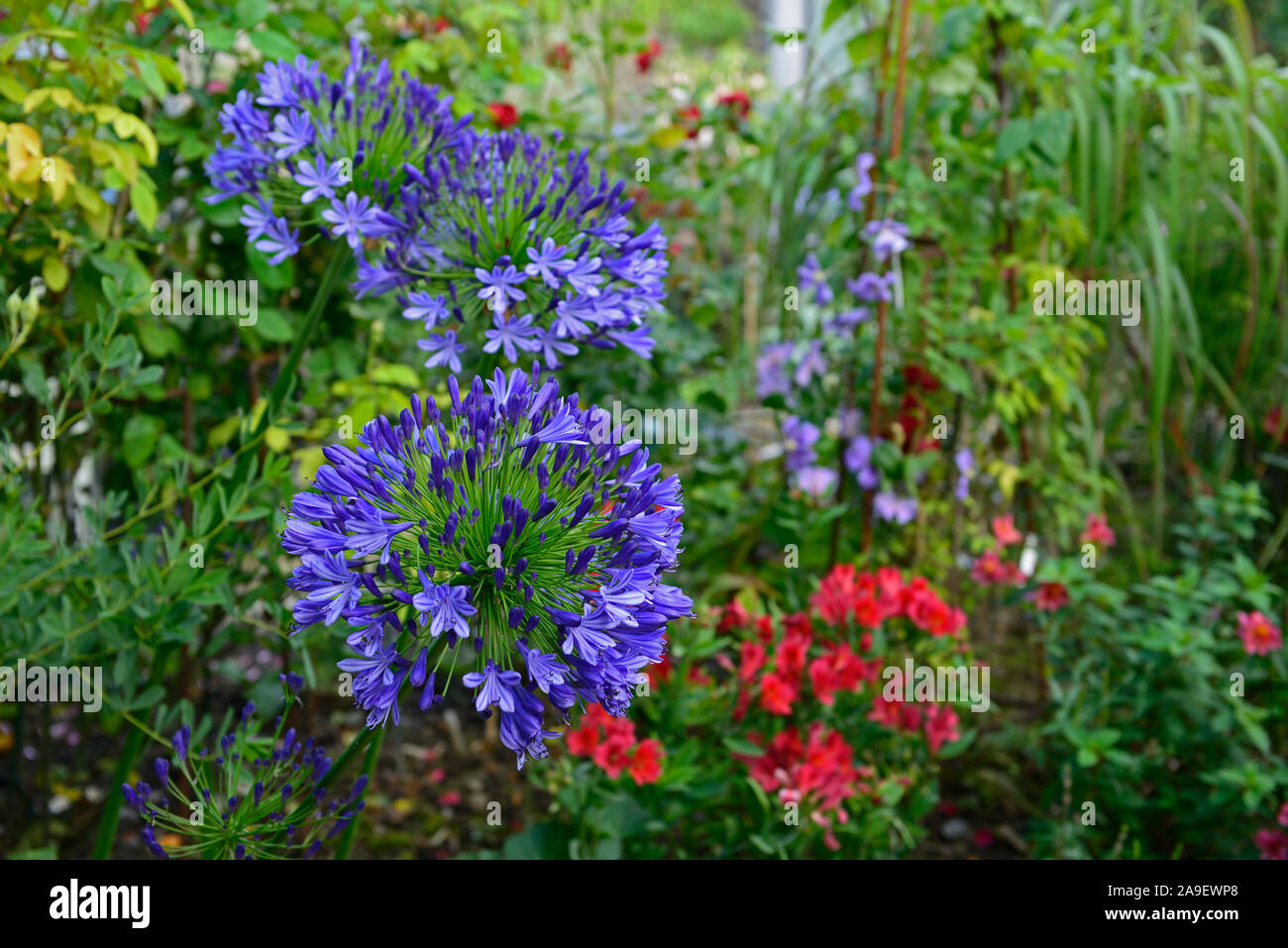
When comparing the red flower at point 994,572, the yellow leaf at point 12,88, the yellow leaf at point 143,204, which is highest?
the yellow leaf at point 12,88

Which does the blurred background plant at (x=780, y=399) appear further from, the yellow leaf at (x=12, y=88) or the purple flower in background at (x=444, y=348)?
the purple flower in background at (x=444, y=348)

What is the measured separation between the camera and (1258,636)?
2.00m

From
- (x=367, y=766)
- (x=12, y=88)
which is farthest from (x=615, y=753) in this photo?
(x=12, y=88)

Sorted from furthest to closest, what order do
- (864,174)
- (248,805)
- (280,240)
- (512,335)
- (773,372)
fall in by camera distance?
(773,372)
(864,174)
(280,240)
(512,335)
(248,805)

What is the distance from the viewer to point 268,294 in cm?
208

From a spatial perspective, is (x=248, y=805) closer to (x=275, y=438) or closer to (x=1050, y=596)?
(x=275, y=438)

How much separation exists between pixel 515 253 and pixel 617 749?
34.7 inches

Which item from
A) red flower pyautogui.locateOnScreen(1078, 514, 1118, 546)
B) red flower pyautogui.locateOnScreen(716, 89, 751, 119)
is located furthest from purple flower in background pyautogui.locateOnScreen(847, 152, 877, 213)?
red flower pyautogui.locateOnScreen(1078, 514, 1118, 546)

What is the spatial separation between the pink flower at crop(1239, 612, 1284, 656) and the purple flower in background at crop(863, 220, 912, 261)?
1.05 m

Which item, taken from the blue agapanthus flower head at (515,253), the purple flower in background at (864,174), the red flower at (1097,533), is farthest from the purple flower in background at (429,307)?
the red flower at (1097,533)

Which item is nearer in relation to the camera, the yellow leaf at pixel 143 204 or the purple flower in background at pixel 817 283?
the yellow leaf at pixel 143 204

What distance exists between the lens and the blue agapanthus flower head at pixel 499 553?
990mm

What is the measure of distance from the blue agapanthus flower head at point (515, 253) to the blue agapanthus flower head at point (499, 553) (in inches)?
9.4

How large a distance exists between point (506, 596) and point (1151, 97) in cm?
243
